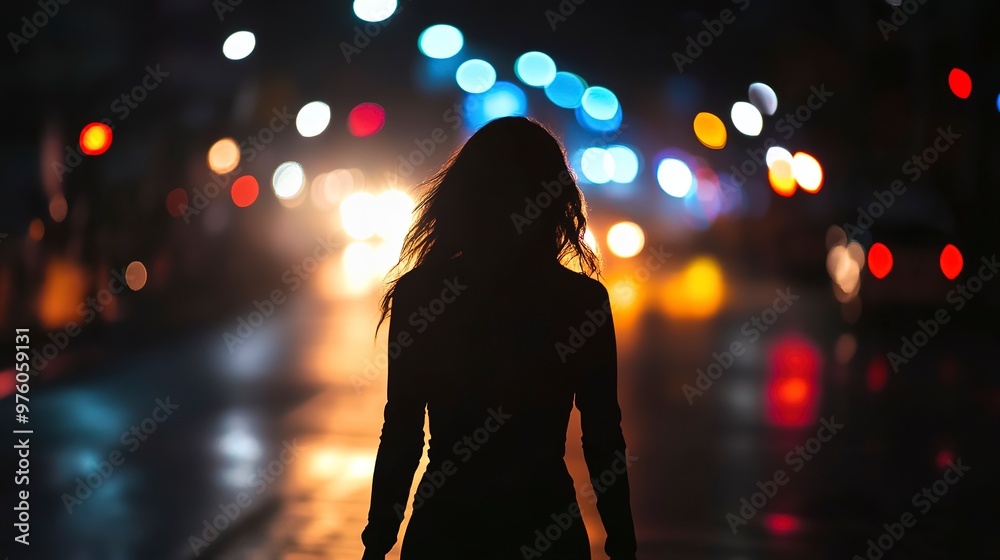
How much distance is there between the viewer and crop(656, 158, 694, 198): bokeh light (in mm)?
42625

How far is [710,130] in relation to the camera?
116ft

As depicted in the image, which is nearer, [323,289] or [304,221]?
[323,289]

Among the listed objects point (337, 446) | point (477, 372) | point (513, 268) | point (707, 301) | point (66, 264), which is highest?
point (707, 301)

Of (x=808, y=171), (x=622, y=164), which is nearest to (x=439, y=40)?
(x=808, y=171)

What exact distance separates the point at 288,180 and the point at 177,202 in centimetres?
1489

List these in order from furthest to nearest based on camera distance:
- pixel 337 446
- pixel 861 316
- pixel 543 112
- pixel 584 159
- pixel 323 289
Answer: pixel 584 159
pixel 543 112
pixel 323 289
pixel 861 316
pixel 337 446

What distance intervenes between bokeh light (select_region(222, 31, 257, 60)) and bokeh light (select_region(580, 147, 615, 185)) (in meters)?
24.7

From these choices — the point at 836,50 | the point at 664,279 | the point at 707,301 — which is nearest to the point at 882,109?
the point at 836,50

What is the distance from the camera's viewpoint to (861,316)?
18.3 metres

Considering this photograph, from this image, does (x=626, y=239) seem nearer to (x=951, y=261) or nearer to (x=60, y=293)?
(x=951, y=261)

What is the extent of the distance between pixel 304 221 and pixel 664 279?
50.7 ft

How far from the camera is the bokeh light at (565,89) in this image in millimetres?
35562

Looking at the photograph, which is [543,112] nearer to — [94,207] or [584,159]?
[584,159]

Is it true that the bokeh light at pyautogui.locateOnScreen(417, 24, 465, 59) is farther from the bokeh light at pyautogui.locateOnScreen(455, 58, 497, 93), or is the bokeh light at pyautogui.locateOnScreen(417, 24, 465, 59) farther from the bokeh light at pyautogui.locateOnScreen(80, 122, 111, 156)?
the bokeh light at pyautogui.locateOnScreen(80, 122, 111, 156)
